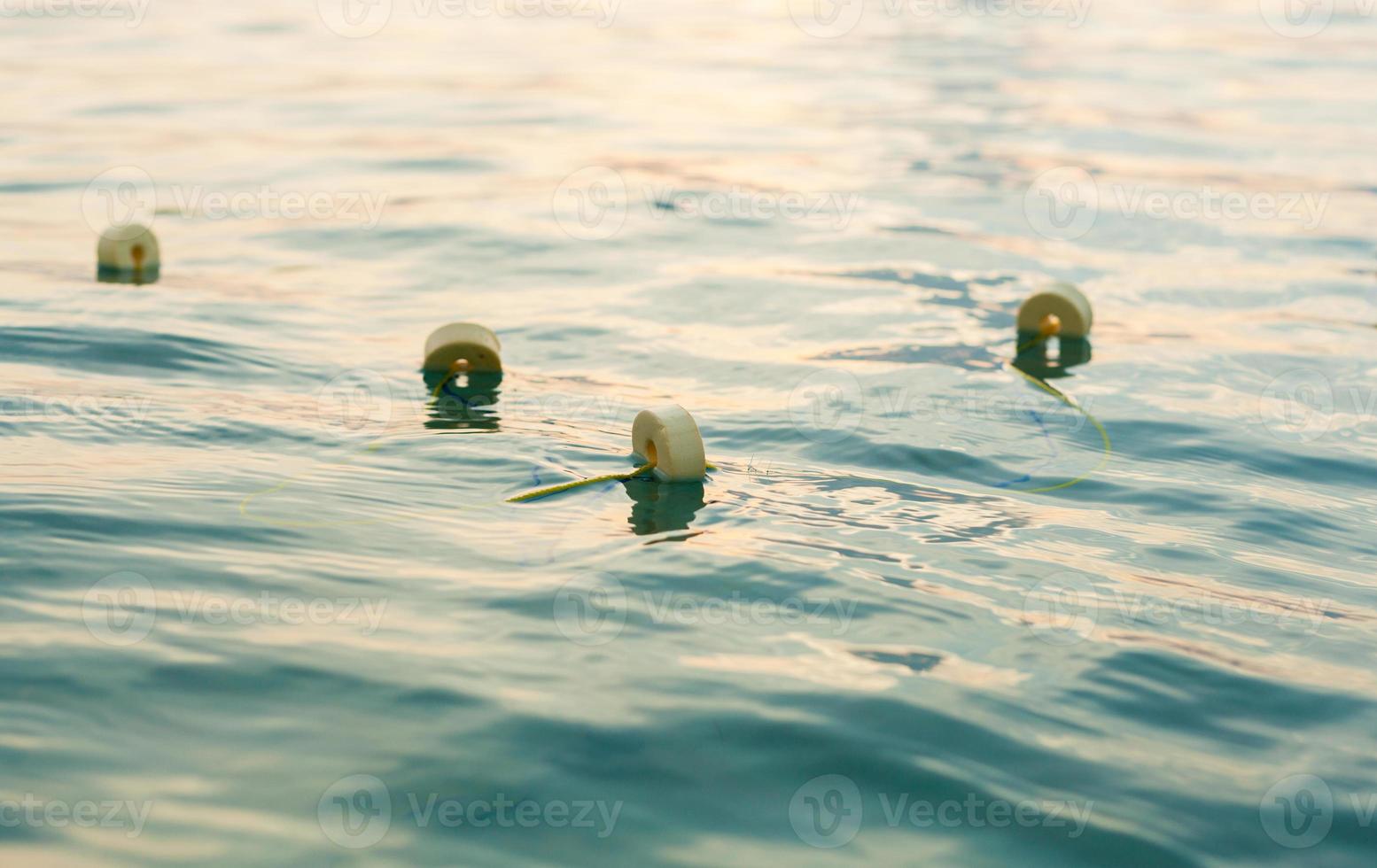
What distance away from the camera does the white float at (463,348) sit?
7.32 m

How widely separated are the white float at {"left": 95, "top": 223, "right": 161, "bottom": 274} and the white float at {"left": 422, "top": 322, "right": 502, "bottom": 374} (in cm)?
299

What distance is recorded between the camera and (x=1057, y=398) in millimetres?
7586

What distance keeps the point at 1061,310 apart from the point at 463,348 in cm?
363

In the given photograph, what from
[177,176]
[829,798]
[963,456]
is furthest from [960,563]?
[177,176]

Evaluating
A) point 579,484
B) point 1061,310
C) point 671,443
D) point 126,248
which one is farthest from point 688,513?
point 126,248

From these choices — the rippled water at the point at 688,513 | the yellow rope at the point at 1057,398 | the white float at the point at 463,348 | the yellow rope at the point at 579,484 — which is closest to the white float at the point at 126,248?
the rippled water at the point at 688,513

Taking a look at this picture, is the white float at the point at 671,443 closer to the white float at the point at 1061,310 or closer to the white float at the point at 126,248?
the white float at the point at 1061,310

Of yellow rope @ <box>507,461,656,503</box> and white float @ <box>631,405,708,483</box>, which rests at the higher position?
white float @ <box>631,405,708,483</box>

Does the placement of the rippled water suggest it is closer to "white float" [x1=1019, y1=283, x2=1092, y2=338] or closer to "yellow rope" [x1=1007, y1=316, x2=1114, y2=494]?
"yellow rope" [x1=1007, y1=316, x2=1114, y2=494]

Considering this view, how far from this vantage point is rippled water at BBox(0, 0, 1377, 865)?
12.6ft

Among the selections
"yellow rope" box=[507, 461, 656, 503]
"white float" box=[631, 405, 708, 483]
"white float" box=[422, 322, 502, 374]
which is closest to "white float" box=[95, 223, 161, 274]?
"white float" box=[422, 322, 502, 374]

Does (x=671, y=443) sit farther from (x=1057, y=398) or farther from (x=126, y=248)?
(x=126, y=248)

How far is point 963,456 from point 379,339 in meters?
3.67

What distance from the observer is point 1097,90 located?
1806 cm
